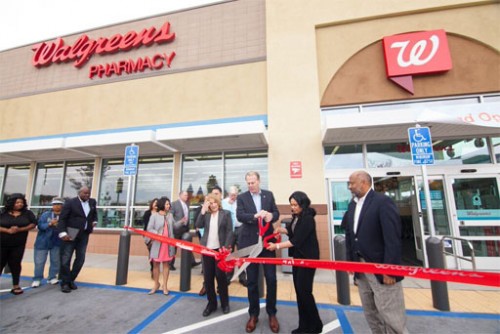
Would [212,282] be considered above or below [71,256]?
below

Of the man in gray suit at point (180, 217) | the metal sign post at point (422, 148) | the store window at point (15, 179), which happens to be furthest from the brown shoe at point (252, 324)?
the store window at point (15, 179)

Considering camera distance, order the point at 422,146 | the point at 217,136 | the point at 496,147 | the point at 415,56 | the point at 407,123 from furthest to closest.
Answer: the point at 415,56
the point at 217,136
the point at 496,147
the point at 407,123
the point at 422,146

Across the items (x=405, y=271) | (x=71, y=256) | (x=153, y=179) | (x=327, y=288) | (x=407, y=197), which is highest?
(x=153, y=179)

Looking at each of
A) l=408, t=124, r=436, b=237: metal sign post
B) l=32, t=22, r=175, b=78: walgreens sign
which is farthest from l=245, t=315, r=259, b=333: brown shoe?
l=32, t=22, r=175, b=78: walgreens sign

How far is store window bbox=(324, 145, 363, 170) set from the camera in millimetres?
6812

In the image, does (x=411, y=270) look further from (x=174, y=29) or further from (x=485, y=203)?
(x=174, y=29)

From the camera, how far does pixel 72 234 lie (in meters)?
4.55

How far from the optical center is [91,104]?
8859 millimetres

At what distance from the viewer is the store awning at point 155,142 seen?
6262mm

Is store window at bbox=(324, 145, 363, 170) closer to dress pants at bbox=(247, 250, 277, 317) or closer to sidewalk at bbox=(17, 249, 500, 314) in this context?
sidewalk at bbox=(17, 249, 500, 314)


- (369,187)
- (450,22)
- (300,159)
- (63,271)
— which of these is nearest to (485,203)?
(300,159)

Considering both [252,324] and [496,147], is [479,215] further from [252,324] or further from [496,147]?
[252,324]

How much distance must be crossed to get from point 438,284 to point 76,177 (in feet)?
35.6

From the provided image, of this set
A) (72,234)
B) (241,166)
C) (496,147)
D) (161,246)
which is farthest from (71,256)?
(496,147)
